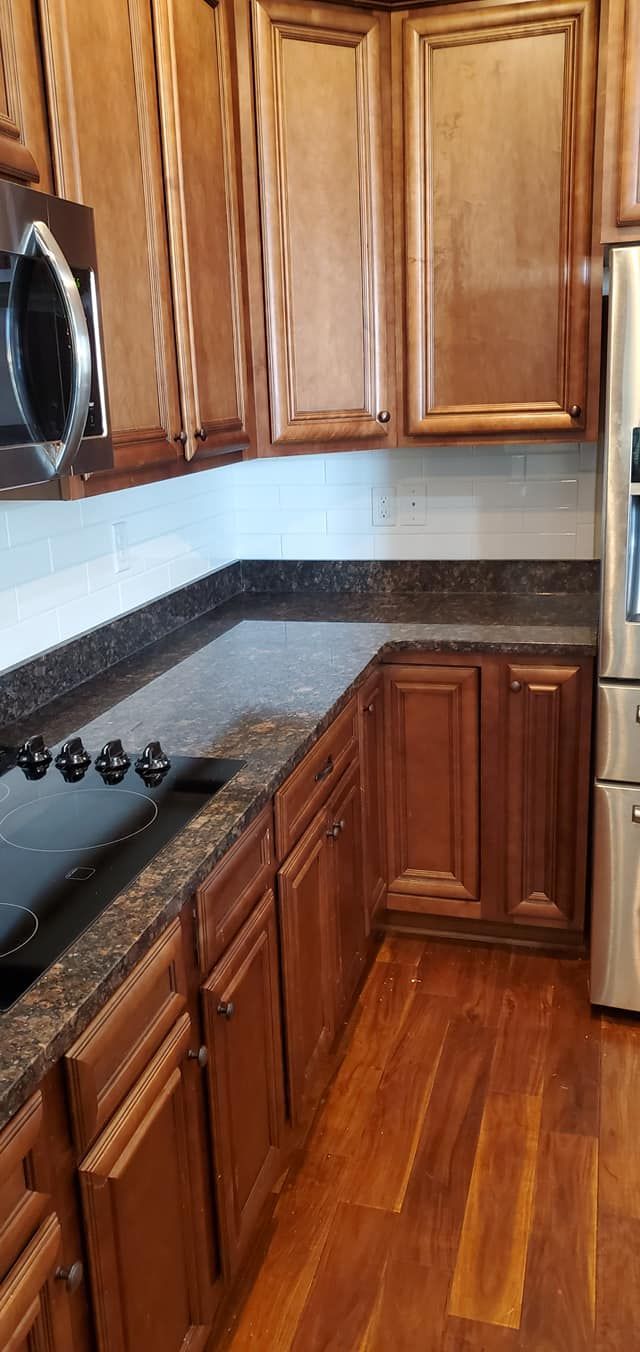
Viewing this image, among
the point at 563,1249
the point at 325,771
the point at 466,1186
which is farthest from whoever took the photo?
the point at 325,771

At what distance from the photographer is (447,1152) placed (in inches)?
84.7

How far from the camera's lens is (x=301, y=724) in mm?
2027

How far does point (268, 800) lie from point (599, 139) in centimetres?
169

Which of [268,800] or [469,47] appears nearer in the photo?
[268,800]

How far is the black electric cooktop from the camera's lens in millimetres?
1297

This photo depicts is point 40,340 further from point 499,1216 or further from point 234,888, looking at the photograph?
point 499,1216

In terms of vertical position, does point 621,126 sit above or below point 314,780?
above

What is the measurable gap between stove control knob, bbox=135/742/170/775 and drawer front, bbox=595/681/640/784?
1110mm

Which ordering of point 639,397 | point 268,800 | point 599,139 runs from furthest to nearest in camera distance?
1. point 599,139
2. point 639,397
3. point 268,800

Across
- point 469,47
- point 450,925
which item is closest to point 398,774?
point 450,925

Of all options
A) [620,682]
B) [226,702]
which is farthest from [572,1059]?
[226,702]

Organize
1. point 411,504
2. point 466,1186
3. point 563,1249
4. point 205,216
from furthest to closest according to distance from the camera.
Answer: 1. point 411,504
2. point 205,216
3. point 466,1186
4. point 563,1249

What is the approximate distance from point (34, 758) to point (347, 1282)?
1.04 m

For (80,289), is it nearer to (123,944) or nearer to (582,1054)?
(123,944)
